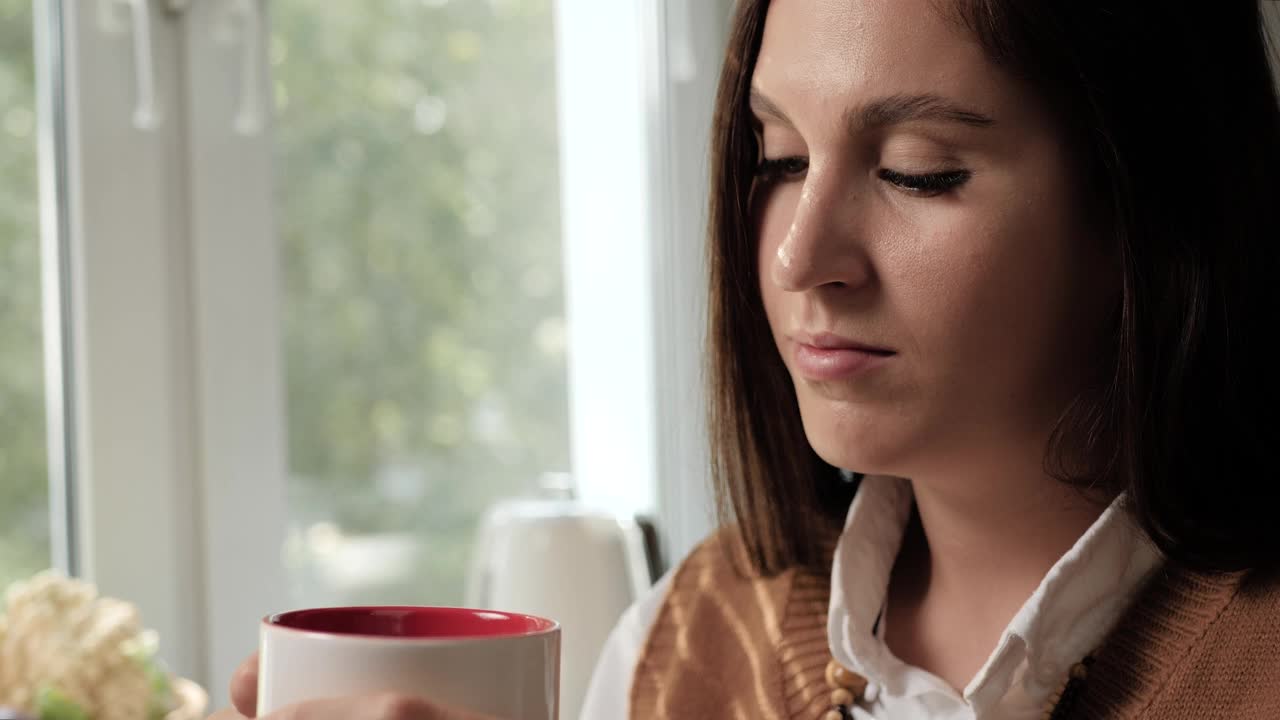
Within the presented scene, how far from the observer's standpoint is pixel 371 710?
0.45m

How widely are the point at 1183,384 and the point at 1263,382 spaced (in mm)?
67

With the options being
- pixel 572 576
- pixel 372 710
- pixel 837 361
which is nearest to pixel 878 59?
pixel 837 361

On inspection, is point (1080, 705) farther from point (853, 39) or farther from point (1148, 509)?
point (853, 39)

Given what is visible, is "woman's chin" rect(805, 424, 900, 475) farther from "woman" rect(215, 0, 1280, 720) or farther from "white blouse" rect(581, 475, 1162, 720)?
"white blouse" rect(581, 475, 1162, 720)

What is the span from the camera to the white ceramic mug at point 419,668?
0.46 m

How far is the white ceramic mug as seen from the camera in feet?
1.51

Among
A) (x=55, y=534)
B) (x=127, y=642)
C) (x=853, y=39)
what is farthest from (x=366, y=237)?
(x=853, y=39)

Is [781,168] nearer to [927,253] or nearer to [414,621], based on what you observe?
[927,253]

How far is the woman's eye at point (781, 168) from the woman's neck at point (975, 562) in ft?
0.68

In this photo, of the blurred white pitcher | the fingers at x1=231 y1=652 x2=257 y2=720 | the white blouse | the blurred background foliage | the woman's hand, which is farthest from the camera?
the blurred background foliage

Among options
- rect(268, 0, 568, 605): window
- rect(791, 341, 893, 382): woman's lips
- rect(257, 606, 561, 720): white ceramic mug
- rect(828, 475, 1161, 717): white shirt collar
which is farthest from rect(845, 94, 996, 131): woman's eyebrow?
rect(268, 0, 568, 605): window

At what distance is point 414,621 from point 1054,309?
378 mm

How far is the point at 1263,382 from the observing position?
0.73 metres

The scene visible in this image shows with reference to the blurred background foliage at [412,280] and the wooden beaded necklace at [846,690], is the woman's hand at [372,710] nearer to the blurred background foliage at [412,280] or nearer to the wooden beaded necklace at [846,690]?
the wooden beaded necklace at [846,690]
